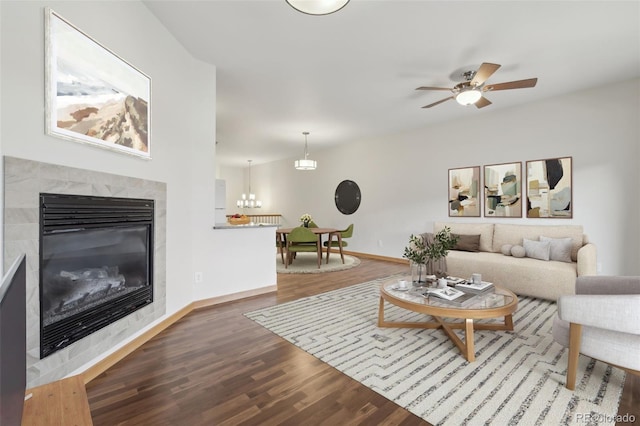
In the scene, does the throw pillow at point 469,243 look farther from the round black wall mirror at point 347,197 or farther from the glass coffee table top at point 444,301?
the round black wall mirror at point 347,197

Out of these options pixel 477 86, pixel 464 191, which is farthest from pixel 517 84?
pixel 464 191

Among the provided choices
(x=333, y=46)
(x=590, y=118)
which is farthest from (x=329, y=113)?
(x=590, y=118)

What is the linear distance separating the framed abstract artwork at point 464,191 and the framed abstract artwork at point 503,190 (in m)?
0.15

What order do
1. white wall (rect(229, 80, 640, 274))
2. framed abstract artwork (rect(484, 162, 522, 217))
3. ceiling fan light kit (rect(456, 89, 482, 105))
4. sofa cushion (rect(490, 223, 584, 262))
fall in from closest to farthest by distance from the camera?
ceiling fan light kit (rect(456, 89, 482, 105)), white wall (rect(229, 80, 640, 274)), sofa cushion (rect(490, 223, 584, 262)), framed abstract artwork (rect(484, 162, 522, 217))

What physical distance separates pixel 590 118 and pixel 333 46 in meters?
3.76

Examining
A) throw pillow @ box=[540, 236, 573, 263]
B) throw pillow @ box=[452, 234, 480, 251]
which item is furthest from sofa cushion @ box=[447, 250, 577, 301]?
throw pillow @ box=[452, 234, 480, 251]

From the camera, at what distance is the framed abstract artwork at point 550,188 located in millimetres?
4246

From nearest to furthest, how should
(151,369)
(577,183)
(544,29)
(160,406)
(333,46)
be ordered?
(160,406), (151,369), (544,29), (333,46), (577,183)

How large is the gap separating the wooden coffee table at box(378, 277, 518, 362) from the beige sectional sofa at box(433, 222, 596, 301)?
4.31ft

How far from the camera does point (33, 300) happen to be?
1.58 metres

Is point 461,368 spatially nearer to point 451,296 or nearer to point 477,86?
point 451,296

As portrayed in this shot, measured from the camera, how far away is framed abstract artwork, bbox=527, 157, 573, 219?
167 inches

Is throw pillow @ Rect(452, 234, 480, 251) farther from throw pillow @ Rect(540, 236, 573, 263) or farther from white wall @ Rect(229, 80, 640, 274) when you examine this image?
throw pillow @ Rect(540, 236, 573, 263)

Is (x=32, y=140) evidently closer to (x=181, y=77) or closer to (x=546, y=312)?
(x=181, y=77)
